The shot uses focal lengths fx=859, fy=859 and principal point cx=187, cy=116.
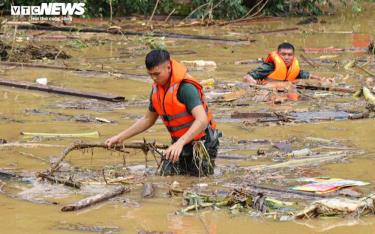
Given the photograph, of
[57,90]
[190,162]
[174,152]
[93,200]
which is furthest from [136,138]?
[57,90]

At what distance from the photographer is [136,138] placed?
353 inches

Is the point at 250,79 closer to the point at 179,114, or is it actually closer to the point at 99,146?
the point at 179,114

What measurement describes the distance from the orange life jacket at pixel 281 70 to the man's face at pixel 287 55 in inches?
1.9

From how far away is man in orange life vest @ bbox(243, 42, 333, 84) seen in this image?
12.3 m

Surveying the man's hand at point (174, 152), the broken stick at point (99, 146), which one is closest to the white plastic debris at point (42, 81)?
the broken stick at point (99, 146)

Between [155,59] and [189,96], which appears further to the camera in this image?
[189,96]

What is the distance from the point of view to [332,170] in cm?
738

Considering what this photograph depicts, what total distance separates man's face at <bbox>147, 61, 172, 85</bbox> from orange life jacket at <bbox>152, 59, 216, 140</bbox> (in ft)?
0.18

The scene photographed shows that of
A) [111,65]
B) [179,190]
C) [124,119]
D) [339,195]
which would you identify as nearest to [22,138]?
[124,119]

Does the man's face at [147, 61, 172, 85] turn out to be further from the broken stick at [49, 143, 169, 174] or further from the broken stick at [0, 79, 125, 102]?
the broken stick at [0, 79, 125, 102]

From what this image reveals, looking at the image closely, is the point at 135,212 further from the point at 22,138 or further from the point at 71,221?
the point at 22,138

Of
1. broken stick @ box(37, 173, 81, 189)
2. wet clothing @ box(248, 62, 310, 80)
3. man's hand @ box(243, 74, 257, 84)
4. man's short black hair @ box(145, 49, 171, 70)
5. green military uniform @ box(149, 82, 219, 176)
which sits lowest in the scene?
broken stick @ box(37, 173, 81, 189)

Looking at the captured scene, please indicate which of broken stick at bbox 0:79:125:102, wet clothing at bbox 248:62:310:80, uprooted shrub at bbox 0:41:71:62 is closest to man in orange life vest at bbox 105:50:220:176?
broken stick at bbox 0:79:125:102

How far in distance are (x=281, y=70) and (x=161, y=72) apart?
5.77 m
